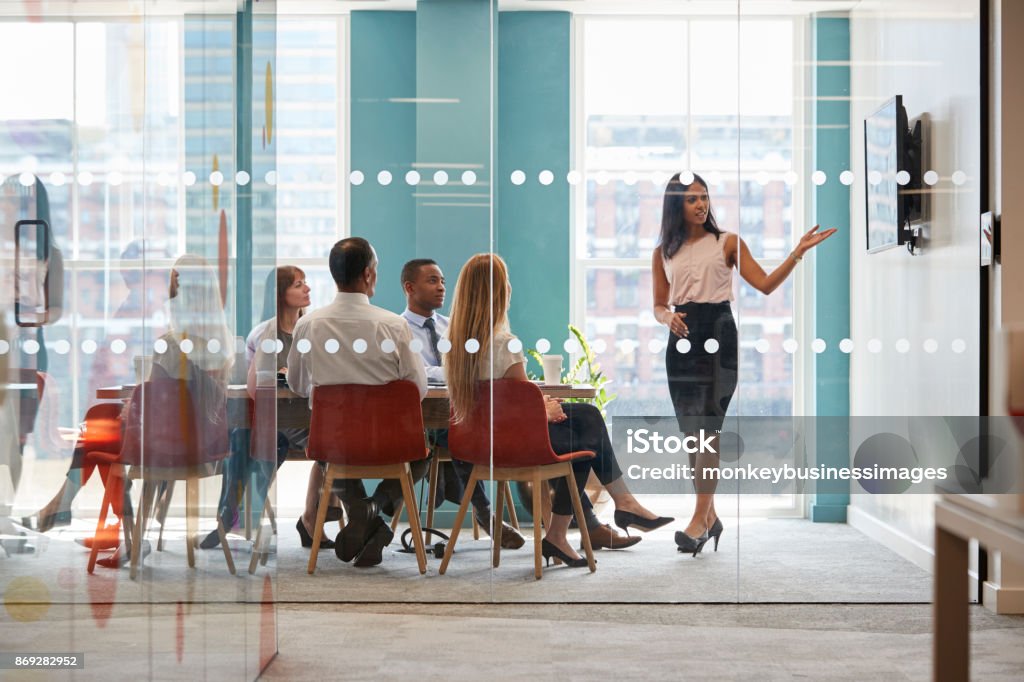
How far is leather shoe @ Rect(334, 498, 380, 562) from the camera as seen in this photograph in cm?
400

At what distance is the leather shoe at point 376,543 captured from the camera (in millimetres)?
4012

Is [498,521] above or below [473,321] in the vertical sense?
below

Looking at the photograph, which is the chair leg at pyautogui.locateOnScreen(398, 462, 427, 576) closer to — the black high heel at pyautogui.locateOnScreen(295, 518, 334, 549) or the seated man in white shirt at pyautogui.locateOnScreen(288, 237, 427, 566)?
the seated man in white shirt at pyautogui.locateOnScreen(288, 237, 427, 566)

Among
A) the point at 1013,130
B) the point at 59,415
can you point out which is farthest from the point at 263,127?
the point at 1013,130

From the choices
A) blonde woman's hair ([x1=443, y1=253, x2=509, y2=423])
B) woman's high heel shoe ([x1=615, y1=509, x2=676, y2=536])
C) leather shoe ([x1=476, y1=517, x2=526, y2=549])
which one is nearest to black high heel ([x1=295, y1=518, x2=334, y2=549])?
leather shoe ([x1=476, y1=517, x2=526, y2=549])

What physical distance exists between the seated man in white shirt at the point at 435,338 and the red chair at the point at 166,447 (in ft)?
4.77

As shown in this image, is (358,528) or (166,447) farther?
(358,528)

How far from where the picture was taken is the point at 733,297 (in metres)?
4.02

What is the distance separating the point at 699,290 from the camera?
404 centimetres

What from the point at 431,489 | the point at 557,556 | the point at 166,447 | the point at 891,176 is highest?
the point at 891,176

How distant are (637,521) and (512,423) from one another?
0.66 meters

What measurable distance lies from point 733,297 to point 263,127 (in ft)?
6.56

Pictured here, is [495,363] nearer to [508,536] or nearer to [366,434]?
[366,434]

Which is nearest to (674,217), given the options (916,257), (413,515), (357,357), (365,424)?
(916,257)
